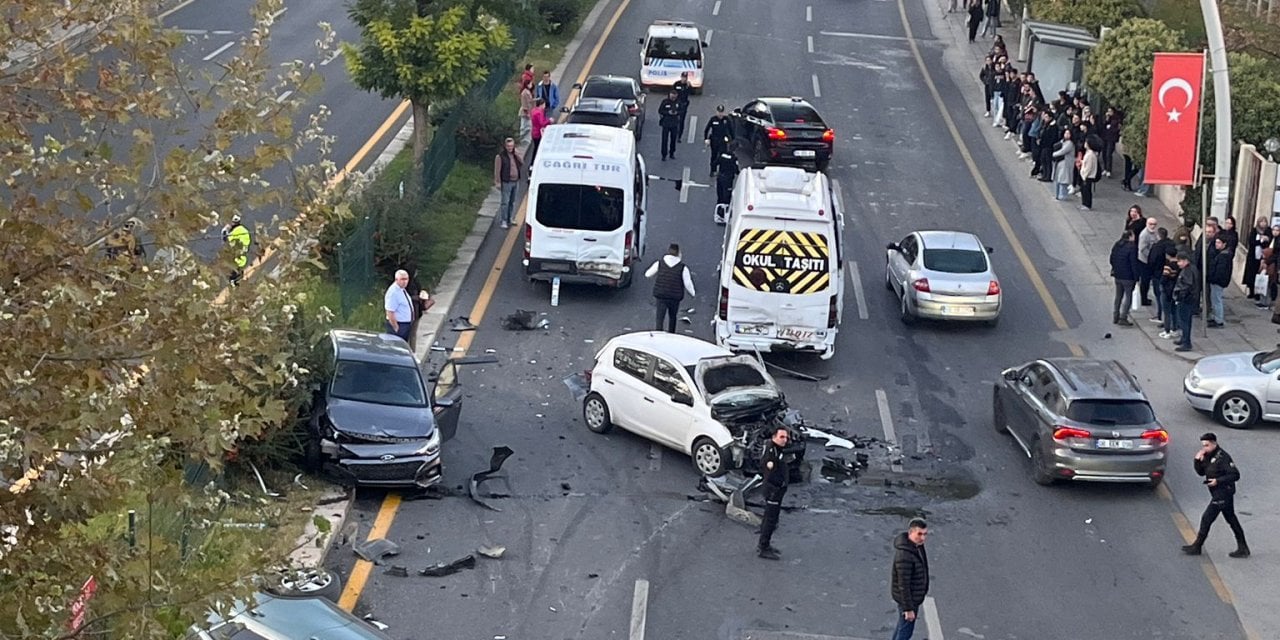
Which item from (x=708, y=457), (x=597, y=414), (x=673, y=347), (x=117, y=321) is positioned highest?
(x=117, y=321)

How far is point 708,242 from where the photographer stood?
29.8 meters

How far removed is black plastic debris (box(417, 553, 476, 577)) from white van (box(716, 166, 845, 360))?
757 cm

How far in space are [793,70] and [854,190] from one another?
11938mm

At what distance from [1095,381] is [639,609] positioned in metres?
7.08

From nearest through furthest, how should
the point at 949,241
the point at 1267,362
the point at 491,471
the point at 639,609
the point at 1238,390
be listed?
the point at 639,609 < the point at 491,471 < the point at 1238,390 < the point at 1267,362 < the point at 949,241

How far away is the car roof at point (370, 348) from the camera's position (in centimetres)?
1912

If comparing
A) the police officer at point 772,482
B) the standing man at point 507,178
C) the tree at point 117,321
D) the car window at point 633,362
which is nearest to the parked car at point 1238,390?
the car window at point 633,362

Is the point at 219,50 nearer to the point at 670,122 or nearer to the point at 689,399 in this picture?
the point at 670,122

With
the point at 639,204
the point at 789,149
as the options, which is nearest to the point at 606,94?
the point at 789,149

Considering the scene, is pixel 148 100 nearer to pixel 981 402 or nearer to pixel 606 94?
pixel 981 402

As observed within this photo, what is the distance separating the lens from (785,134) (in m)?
34.3

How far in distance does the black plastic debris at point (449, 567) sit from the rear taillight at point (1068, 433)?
278 inches

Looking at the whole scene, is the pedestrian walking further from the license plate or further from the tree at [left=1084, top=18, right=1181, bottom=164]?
the license plate

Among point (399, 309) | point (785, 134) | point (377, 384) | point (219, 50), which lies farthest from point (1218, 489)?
point (219, 50)
